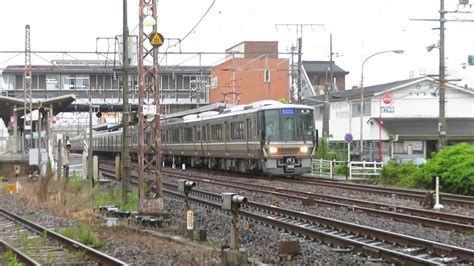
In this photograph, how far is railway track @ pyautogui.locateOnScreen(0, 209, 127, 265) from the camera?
1052 centimetres

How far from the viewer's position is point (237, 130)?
102ft

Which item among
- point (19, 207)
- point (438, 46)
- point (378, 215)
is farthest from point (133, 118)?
point (438, 46)

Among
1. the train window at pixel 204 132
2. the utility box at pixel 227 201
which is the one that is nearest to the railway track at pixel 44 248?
the utility box at pixel 227 201

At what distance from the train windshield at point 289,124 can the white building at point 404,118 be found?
48.9ft

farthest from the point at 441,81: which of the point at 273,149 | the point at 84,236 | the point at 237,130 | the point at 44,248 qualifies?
the point at 44,248

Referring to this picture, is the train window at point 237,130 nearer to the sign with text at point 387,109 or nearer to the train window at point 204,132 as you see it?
the train window at point 204,132

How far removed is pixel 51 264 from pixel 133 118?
883cm

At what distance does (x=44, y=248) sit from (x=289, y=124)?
1736 centimetres

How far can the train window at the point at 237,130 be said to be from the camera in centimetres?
3053

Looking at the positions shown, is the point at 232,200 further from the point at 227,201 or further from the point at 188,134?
the point at 188,134

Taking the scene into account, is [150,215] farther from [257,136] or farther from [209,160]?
[209,160]

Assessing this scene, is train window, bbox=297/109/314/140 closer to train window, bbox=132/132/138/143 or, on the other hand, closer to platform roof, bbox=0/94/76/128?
platform roof, bbox=0/94/76/128

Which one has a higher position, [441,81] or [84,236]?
[441,81]

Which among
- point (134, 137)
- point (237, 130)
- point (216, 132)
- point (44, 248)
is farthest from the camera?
point (134, 137)
